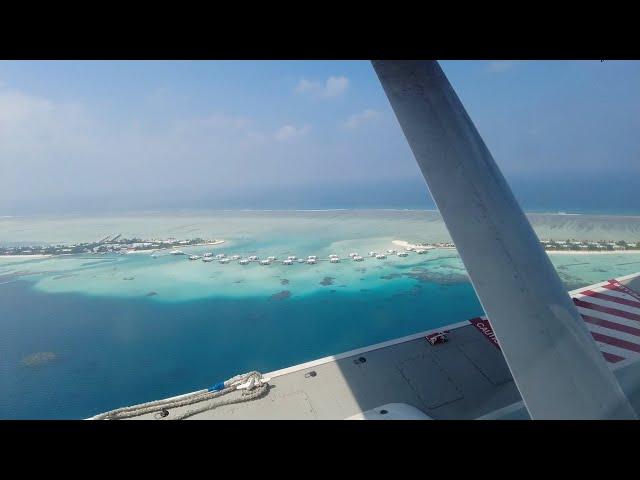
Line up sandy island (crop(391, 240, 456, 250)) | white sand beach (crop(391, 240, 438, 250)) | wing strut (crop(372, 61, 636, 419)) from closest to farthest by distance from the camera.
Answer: wing strut (crop(372, 61, 636, 419)) < sandy island (crop(391, 240, 456, 250)) < white sand beach (crop(391, 240, 438, 250))

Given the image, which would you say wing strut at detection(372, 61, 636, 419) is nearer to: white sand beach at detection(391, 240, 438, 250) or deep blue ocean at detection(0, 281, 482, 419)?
deep blue ocean at detection(0, 281, 482, 419)

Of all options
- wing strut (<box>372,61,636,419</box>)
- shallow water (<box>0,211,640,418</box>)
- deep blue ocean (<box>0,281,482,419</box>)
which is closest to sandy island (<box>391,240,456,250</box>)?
shallow water (<box>0,211,640,418</box>)

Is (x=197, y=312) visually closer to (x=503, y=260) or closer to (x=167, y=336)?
(x=167, y=336)

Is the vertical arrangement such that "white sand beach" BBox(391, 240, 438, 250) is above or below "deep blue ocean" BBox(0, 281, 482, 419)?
above

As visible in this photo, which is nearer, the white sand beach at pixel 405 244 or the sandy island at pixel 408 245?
the sandy island at pixel 408 245

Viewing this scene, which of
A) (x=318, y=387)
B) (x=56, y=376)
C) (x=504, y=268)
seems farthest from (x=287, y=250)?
(x=504, y=268)

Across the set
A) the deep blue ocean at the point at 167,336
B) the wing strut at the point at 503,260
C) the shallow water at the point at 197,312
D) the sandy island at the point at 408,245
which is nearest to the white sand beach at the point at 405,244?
the sandy island at the point at 408,245

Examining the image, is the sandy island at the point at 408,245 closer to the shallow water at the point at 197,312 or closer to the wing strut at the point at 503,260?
the shallow water at the point at 197,312
